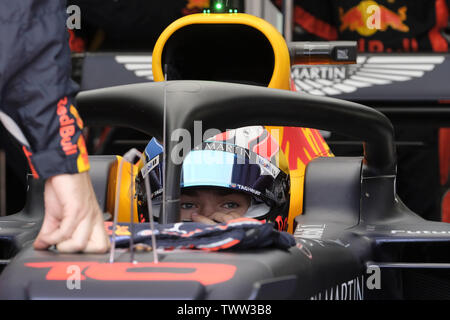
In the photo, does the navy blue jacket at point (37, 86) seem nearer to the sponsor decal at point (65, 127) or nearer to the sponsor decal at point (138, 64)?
the sponsor decal at point (65, 127)

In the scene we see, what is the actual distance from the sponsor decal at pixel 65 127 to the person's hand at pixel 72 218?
0.04 m

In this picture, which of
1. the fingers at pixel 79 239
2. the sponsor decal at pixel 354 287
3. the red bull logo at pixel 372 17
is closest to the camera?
the fingers at pixel 79 239

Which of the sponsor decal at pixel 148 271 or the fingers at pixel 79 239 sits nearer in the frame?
the sponsor decal at pixel 148 271

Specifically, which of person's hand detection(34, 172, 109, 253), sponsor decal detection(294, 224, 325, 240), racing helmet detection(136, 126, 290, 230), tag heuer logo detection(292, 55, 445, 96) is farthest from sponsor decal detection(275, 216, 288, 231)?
tag heuer logo detection(292, 55, 445, 96)

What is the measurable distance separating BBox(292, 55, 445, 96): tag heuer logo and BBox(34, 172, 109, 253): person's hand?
2.04 metres

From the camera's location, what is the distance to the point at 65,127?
3.29 ft

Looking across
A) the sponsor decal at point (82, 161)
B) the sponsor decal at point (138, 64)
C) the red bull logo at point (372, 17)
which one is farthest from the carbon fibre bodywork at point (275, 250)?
the red bull logo at point (372, 17)

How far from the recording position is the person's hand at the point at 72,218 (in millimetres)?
959

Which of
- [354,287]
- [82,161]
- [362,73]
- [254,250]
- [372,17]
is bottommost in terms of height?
[354,287]

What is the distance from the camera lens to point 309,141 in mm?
1911

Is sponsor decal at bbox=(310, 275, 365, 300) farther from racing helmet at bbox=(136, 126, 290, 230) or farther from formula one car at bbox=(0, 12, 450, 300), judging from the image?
racing helmet at bbox=(136, 126, 290, 230)

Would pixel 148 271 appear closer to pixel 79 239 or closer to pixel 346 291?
pixel 79 239

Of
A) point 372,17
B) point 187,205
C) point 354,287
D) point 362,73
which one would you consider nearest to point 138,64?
point 362,73

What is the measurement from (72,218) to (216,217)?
1.92 feet
